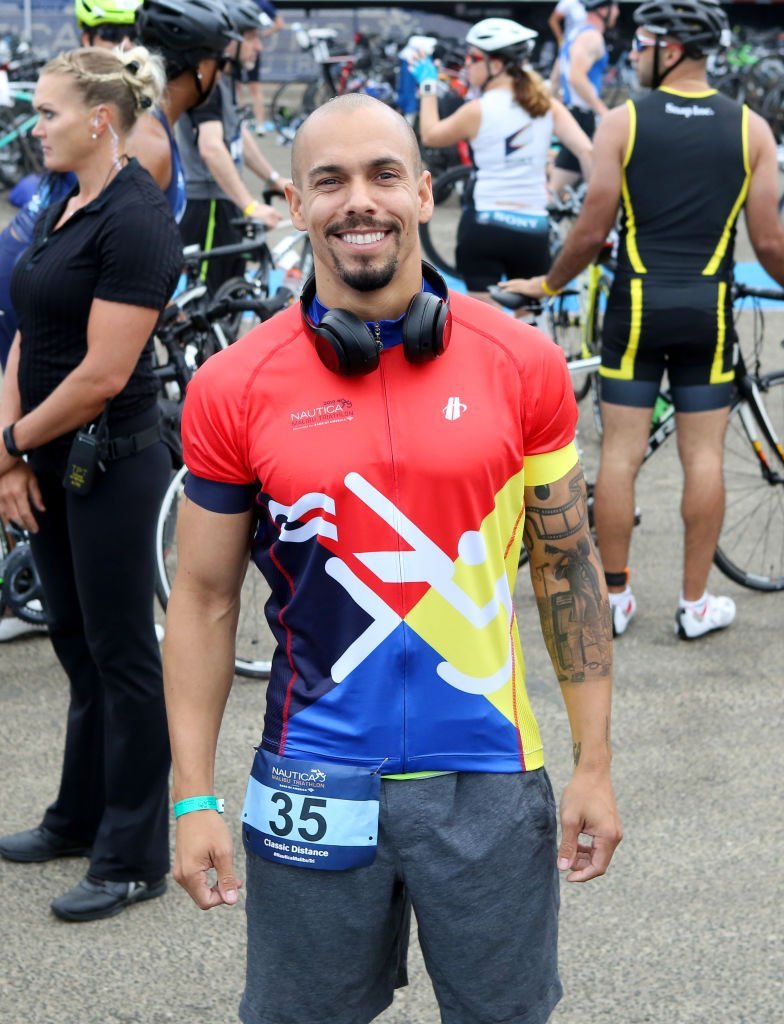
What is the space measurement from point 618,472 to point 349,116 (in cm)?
336

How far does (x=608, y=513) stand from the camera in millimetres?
5504

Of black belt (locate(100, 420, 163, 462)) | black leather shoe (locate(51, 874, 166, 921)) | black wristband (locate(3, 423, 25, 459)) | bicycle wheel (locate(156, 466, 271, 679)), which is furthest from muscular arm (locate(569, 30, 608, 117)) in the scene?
black leather shoe (locate(51, 874, 166, 921))

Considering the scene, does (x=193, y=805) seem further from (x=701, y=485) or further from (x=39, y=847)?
(x=701, y=485)

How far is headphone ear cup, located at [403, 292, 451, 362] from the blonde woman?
55.4 inches

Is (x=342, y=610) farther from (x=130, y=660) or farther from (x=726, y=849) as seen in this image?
(x=726, y=849)

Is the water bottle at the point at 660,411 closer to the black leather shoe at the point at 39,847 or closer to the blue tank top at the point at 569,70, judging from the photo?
the black leather shoe at the point at 39,847

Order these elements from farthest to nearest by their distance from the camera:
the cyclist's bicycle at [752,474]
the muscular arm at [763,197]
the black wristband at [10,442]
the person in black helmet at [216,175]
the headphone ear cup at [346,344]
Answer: the person in black helmet at [216,175], the cyclist's bicycle at [752,474], the muscular arm at [763,197], the black wristband at [10,442], the headphone ear cup at [346,344]

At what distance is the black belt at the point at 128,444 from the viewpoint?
3656 mm

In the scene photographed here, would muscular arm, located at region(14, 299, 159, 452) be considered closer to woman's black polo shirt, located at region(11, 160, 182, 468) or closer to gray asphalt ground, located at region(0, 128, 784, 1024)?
woman's black polo shirt, located at region(11, 160, 182, 468)

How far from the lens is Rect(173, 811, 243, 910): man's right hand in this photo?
2.33 metres

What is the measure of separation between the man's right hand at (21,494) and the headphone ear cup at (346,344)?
67.7 inches

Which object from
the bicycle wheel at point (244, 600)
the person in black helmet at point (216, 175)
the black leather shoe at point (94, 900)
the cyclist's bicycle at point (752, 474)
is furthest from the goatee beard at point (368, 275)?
the person in black helmet at point (216, 175)

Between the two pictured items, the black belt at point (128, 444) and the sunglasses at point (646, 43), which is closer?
the black belt at point (128, 444)

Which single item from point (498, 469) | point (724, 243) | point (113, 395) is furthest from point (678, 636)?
point (498, 469)
